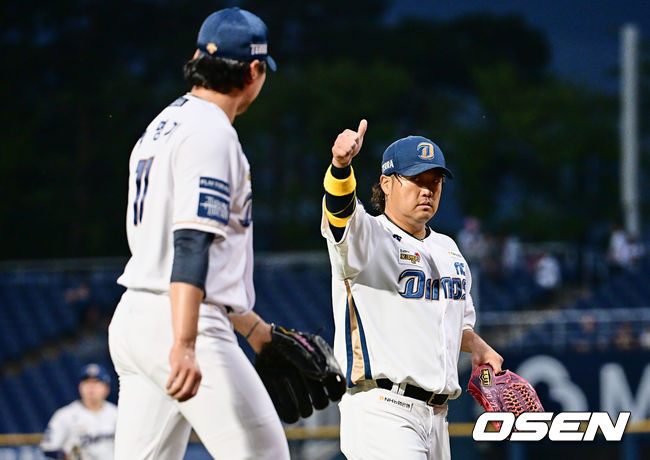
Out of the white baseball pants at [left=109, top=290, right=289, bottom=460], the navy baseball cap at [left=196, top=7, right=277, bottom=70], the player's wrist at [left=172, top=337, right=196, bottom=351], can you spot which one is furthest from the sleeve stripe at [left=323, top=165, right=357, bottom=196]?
the player's wrist at [left=172, top=337, right=196, bottom=351]

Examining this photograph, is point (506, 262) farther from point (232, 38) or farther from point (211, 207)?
point (211, 207)

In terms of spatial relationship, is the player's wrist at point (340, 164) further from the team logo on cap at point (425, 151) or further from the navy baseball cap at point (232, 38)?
the navy baseball cap at point (232, 38)

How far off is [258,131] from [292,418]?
80.0 feet

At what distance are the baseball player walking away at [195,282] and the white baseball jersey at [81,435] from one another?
5.87 metres

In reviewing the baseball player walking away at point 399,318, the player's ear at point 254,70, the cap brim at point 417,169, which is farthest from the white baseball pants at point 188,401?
the cap brim at point 417,169

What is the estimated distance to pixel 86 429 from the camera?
8.73m

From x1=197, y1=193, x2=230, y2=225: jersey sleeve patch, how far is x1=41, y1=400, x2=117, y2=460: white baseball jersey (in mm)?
6159

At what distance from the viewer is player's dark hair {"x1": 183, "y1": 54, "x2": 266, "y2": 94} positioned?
10.3 feet

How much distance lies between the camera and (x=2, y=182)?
24.2 meters

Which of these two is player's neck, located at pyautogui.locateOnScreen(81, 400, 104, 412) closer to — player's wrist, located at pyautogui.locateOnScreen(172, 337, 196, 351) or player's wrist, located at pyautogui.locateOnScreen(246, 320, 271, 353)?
player's wrist, located at pyautogui.locateOnScreen(246, 320, 271, 353)

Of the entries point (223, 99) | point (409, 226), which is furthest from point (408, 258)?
point (223, 99)

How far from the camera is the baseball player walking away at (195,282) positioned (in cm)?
290

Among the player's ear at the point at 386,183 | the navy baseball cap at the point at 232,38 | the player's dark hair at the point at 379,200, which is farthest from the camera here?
the player's dark hair at the point at 379,200

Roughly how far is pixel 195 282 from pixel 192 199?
0.24m
